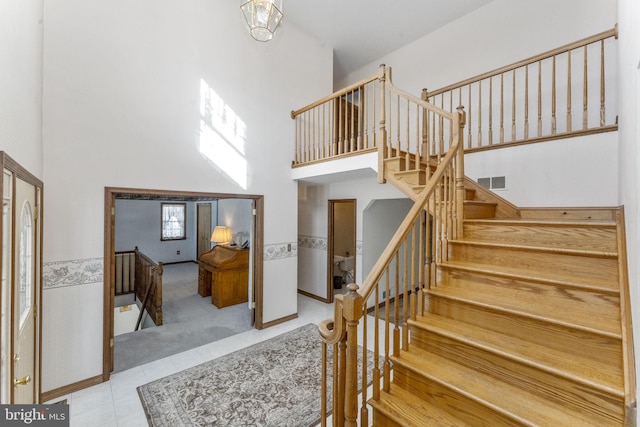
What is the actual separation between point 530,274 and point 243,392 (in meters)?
2.54

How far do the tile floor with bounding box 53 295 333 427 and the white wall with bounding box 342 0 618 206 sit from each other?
3516 millimetres

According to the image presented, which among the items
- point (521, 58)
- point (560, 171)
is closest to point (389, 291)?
point (560, 171)

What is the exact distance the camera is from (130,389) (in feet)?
8.70

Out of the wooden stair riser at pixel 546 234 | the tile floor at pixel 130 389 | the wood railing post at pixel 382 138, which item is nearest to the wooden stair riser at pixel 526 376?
the wooden stair riser at pixel 546 234

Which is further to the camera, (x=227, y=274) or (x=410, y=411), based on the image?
(x=227, y=274)

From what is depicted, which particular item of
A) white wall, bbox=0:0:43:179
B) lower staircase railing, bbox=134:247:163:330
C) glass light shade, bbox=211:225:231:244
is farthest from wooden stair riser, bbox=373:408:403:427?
glass light shade, bbox=211:225:231:244

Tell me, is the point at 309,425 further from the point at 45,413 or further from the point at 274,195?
the point at 274,195

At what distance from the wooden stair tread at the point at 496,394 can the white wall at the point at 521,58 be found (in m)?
2.14

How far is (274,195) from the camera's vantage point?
13.7ft

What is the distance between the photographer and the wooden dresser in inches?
196

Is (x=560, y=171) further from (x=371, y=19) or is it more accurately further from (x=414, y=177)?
(x=371, y=19)

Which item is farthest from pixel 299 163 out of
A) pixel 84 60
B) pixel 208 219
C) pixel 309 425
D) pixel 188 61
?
pixel 208 219

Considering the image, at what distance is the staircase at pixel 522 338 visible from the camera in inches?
52.3

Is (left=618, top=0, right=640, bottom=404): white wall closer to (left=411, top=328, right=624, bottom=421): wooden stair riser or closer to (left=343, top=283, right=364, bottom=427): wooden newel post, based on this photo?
(left=411, top=328, right=624, bottom=421): wooden stair riser
